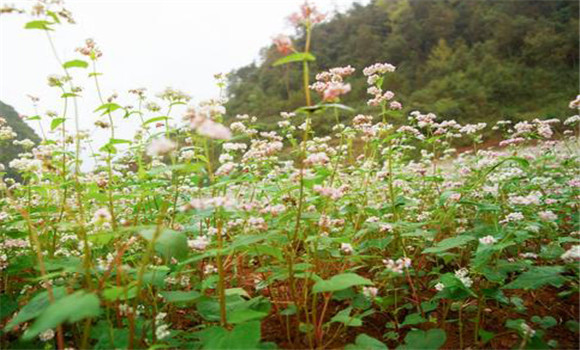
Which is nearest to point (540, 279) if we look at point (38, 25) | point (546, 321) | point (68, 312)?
point (546, 321)

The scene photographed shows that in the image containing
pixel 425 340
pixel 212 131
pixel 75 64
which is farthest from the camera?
pixel 425 340

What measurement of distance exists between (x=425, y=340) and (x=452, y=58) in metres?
34.7

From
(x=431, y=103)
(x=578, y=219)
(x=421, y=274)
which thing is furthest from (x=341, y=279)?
(x=431, y=103)

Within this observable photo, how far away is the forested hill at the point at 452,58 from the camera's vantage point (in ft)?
83.9

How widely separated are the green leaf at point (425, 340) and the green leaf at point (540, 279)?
49 cm

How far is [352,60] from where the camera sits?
36.8m

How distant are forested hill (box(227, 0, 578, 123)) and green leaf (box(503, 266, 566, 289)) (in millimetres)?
22938

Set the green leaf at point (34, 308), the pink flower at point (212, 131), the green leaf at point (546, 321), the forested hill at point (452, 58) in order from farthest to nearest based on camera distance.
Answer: the forested hill at point (452, 58) → the green leaf at point (546, 321) → the green leaf at point (34, 308) → the pink flower at point (212, 131)

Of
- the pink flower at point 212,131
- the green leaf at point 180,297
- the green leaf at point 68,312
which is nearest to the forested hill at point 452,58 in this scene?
the green leaf at point 180,297

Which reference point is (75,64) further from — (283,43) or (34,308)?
(34,308)

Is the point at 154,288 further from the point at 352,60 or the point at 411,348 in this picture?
the point at 352,60

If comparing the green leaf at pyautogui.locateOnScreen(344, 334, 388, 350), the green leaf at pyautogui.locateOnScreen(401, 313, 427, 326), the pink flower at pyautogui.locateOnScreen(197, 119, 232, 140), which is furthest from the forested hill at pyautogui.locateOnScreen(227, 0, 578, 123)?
the pink flower at pyautogui.locateOnScreen(197, 119, 232, 140)

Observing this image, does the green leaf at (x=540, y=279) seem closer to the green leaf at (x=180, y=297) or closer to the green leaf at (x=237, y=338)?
the green leaf at (x=237, y=338)

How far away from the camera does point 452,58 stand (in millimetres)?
31719
